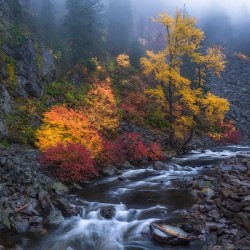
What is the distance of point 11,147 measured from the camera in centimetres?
1752

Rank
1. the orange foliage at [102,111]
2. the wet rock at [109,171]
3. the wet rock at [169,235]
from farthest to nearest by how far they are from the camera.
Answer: the orange foliage at [102,111] < the wet rock at [109,171] < the wet rock at [169,235]

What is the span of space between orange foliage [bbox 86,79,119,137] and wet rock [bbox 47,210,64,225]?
36.6ft

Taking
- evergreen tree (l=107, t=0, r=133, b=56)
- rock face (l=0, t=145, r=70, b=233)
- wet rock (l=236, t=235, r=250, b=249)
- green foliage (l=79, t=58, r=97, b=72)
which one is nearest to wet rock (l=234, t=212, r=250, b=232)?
wet rock (l=236, t=235, r=250, b=249)

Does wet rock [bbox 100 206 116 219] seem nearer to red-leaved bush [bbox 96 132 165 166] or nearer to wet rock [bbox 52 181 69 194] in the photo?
wet rock [bbox 52 181 69 194]

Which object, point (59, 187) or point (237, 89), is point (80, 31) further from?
point (237, 89)

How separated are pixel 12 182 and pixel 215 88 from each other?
1745 inches

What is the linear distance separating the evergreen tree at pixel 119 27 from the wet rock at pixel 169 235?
40174 mm

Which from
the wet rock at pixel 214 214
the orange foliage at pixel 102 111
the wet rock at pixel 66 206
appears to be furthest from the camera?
the orange foliage at pixel 102 111

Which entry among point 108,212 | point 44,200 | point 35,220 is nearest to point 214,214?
point 108,212

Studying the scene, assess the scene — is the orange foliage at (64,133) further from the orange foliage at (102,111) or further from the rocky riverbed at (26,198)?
the orange foliage at (102,111)

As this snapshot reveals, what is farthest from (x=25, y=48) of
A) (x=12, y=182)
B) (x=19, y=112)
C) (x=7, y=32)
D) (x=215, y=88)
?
(x=215, y=88)

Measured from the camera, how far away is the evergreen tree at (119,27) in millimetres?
51737

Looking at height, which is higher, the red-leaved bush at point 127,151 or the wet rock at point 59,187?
the red-leaved bush at point 127,151

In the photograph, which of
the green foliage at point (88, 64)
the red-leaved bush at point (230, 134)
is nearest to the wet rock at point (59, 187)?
the green foliage at point (88, 64)
